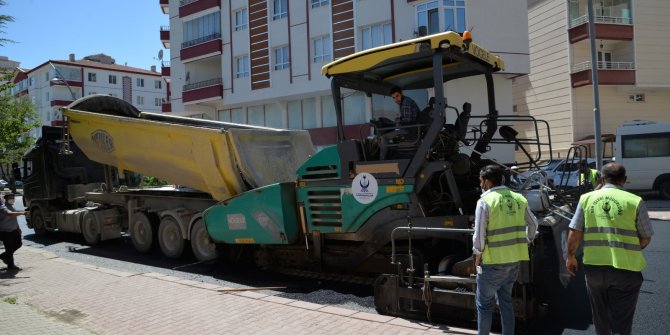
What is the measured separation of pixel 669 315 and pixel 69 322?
622 centimetres

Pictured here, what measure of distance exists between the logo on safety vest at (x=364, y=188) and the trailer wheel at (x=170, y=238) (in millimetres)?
4247

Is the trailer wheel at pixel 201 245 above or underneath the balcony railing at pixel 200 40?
underneath

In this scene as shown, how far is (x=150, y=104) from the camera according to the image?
6738 cm

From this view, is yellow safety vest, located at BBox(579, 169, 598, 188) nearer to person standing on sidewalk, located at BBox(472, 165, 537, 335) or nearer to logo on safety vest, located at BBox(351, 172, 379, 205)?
logo on safety vest, located at BBox(351, 172, 379, 205)

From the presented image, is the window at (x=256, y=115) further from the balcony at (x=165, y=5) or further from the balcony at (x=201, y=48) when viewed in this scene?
the balcony at (x=165, y=5)

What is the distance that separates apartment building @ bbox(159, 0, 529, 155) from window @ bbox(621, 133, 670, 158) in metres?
4.23

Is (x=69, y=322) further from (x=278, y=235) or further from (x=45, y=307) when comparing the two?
(x=278, y=235)

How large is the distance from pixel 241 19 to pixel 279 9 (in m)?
3.14

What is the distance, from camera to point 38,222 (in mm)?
13031

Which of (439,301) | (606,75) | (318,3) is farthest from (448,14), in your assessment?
(439,301)

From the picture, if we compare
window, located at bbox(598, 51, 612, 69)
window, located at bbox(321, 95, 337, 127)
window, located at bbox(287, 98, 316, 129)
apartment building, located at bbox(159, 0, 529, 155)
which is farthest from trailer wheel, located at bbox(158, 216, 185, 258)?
window, located at bbox(598, 51, 612, 69)

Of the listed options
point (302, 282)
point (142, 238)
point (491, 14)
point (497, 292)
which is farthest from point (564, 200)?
point (491, 14)

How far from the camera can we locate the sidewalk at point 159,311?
5.13 metres

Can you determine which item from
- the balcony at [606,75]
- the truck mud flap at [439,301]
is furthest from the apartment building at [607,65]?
the truck mud flap at [439,301]
